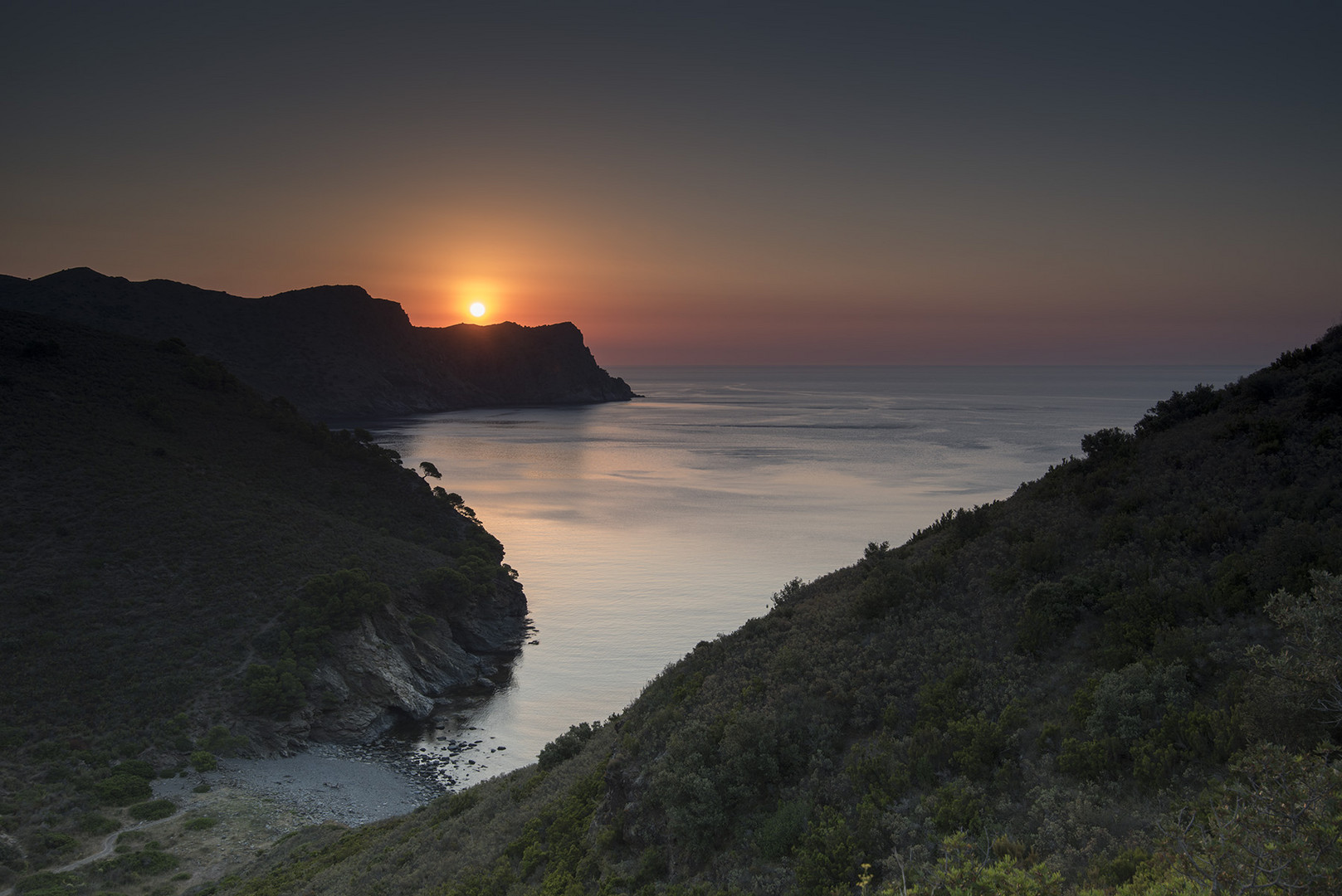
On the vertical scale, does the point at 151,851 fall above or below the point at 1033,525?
below

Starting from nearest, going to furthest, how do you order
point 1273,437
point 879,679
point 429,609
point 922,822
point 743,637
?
1. point 922,822
2. point 879,679
3. point 1273,437
4. point 743,637
5. point 429,609

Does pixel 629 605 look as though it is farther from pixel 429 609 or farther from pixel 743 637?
pixel 743 637

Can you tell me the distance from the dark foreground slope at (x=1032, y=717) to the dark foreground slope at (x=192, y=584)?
17.8m

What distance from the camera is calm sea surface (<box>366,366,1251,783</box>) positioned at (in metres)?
41.0

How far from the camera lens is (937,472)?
96.8 metres

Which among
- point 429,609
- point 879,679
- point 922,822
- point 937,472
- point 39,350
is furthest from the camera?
point 937,472

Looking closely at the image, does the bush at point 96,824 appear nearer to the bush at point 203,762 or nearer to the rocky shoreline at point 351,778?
the rocky shoreline at point 351,778

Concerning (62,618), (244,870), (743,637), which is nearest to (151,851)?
(244,870)

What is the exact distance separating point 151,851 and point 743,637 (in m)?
21.3

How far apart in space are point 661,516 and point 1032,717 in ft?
225

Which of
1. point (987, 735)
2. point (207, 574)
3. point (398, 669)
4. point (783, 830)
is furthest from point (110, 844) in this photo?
point (987, 735)

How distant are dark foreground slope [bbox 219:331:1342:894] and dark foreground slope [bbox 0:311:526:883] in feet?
58.4

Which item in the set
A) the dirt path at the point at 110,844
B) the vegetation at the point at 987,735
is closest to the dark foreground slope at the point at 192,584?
the vegetation at the point at 987,735

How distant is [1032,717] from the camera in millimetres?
10602
